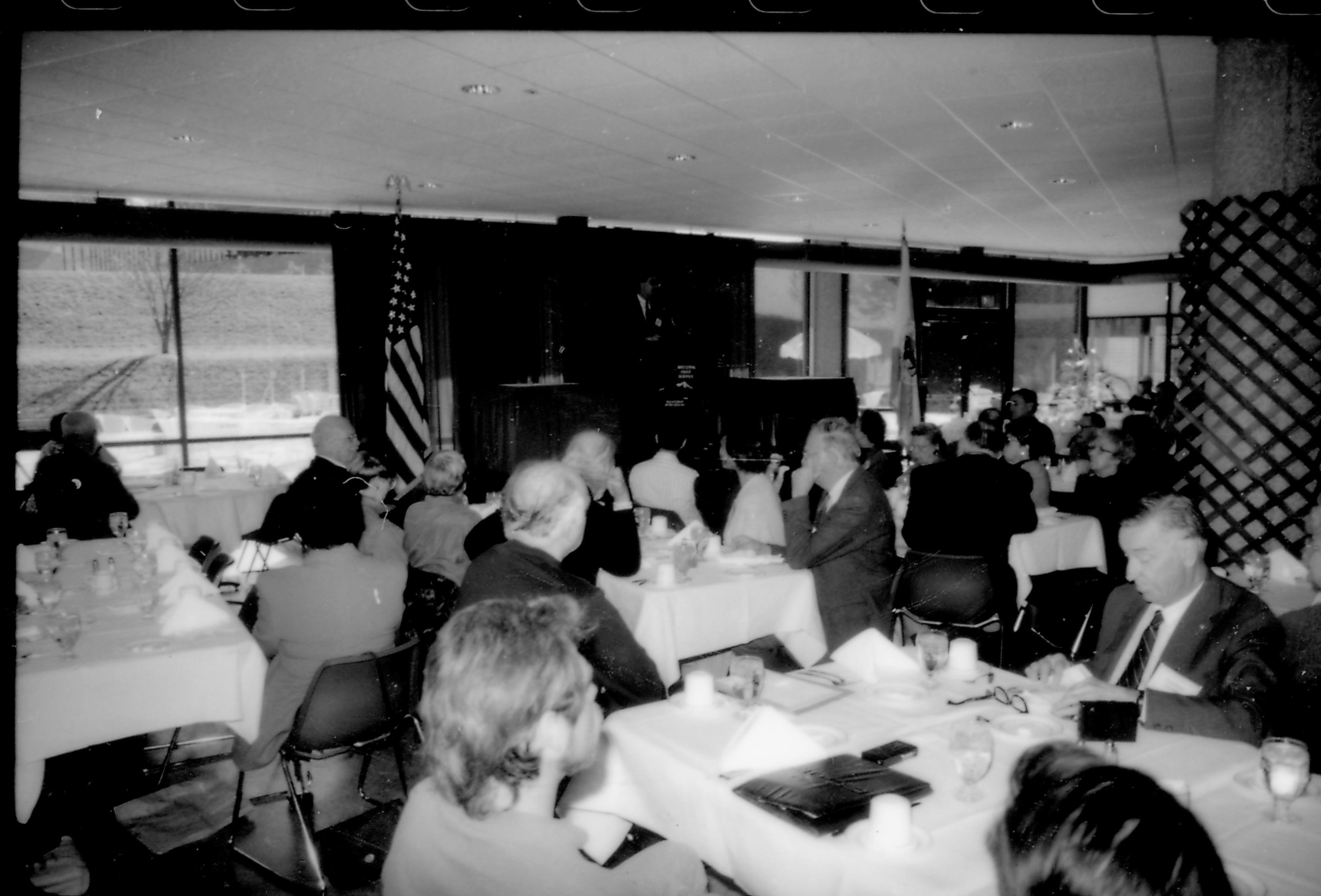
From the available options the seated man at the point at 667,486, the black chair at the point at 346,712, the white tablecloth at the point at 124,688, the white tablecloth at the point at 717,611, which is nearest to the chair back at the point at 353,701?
the black chair at the point at 346,712

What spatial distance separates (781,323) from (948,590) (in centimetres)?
817

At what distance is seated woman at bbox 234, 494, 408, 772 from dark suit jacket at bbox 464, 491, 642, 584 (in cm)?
42

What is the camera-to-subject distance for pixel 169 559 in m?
4.20

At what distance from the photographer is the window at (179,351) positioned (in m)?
9.11

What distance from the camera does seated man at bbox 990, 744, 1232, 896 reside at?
0.87 metres

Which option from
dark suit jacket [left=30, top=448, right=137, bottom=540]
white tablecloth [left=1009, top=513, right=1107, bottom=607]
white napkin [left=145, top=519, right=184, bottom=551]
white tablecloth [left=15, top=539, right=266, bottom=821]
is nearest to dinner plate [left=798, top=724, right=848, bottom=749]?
white tablecloth [left=15, top=539, right=266, bottom=821]

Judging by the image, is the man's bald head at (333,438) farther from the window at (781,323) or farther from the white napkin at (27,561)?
the window at (781,323)

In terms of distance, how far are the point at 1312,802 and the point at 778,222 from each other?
8.10 m

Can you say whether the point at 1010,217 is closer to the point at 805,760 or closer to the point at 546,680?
the point at 805,760

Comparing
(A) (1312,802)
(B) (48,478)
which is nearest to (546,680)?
(A) (1312,802)

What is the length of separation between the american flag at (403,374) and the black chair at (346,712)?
501cm

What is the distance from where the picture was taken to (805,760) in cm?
198

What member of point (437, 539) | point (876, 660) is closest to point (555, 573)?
point (876, 660)

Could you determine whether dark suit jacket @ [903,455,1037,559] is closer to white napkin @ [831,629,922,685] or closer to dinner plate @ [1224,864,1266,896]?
white napkin @ [831,629,922,685]
